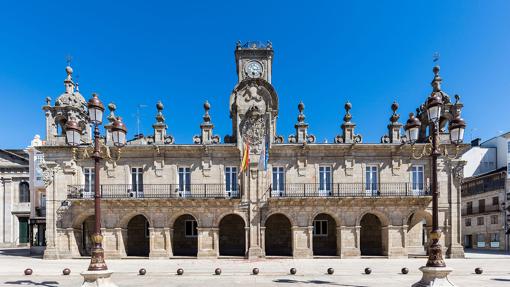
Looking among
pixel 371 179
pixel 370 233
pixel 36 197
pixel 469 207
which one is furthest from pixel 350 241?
pixel 36 197

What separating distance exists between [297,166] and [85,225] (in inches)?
696

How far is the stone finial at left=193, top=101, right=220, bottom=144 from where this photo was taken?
2741cm

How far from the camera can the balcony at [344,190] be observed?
88.2 ft

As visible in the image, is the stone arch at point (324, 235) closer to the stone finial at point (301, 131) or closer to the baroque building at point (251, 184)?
the baroque building at point (251, 184)

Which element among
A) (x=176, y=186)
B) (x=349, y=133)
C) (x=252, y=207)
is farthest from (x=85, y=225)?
(x=349, y=133)

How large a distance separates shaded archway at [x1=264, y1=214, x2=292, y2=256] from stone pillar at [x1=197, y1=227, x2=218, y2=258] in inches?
174

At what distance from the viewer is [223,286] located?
1494cm

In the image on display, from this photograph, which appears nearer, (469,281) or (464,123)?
(464,123)

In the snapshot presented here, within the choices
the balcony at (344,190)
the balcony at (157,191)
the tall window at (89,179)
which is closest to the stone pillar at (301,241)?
the balcony at (344,190)

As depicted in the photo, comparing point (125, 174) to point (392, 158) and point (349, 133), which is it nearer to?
point (349, 133)

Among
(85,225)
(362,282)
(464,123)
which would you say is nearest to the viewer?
(464,123)

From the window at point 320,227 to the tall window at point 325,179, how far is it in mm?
3045

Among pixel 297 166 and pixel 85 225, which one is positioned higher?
pixel 297 166

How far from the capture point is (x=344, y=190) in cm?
2722
